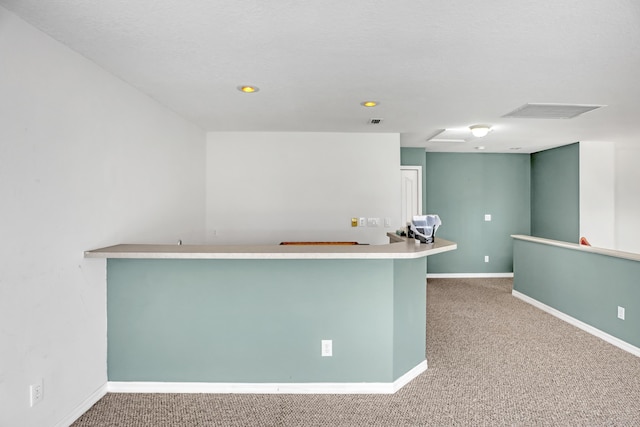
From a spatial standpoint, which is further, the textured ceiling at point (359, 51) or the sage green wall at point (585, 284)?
the sage green wall at point (585, 284)

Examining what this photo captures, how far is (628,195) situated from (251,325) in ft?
19.7

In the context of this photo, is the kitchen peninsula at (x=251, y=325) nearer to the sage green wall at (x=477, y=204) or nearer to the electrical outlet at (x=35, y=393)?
the electrical outlet at (x=35, y=393)

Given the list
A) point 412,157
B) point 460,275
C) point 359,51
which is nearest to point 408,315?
point 359,51

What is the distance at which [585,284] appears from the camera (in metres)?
3.90

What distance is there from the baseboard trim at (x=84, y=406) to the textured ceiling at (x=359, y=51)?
2184 millimetres

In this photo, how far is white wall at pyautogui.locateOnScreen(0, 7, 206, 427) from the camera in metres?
1.79

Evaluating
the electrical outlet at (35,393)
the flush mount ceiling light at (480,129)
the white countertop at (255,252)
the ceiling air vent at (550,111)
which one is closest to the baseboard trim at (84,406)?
the electrical outlet at (35,393)

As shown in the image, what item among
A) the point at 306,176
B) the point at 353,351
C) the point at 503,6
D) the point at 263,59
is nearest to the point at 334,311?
the point at 353,351

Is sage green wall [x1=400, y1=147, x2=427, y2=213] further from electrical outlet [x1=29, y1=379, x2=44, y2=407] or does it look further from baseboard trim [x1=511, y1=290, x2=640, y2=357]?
electrical outlet [x1=29, y1=379, x2=44, y2=407]

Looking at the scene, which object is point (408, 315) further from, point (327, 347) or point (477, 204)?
point (477, 204)

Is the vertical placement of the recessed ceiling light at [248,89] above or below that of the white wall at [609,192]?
above

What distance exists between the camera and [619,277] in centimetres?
347

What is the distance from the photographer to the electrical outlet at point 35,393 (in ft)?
6.25

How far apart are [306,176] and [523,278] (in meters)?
3.35
